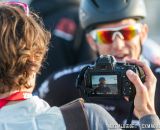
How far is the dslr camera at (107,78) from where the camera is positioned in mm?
3162

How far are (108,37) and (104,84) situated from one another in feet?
5.47

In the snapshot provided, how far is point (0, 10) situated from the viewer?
9.26 ft

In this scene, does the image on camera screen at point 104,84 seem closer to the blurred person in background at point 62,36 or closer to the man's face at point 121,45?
the man's face at point 121,45

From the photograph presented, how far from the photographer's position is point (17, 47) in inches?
109

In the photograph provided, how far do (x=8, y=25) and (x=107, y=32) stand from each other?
214 cm

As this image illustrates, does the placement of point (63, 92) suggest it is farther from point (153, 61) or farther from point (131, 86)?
point (131, 86)

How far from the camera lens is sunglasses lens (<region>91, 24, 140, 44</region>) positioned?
482cm

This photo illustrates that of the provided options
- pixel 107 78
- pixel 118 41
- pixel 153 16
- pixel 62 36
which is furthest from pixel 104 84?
pixel 153 16

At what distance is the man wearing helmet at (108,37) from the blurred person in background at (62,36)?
3.35 feet

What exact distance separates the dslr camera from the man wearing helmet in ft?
4.85

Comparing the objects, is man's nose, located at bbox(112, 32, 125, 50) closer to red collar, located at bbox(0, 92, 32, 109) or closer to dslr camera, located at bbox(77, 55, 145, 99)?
dslr camera, located at bbox(77, 55, 145, 99)

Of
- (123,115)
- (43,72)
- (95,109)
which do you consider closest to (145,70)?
(95,109)

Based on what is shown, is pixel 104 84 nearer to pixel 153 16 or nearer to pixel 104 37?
pixel 104 37

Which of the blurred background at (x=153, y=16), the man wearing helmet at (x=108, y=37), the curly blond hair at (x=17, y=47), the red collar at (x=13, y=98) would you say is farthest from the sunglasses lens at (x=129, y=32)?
the blurred background at (x=153, y=16)
